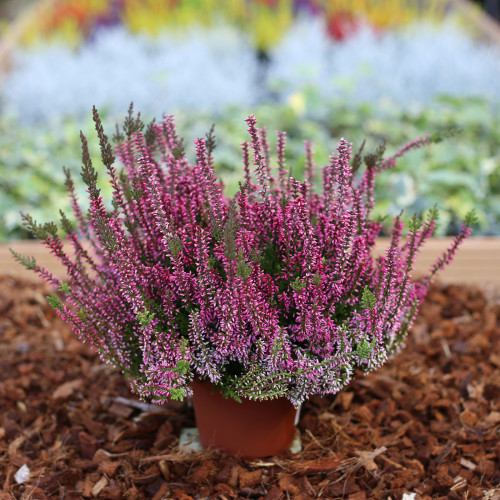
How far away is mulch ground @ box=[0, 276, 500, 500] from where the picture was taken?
186 centimetres

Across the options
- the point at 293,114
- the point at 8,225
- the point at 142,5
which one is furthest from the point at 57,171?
the point at 142,5

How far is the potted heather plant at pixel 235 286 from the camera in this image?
5.05ft

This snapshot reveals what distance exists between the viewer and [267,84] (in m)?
5.70

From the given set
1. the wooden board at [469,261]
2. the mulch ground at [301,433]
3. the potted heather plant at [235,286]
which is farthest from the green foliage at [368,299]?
the wooden board at [469,261]

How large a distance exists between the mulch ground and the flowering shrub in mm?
356

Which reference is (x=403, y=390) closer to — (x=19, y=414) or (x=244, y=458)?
(x=244, y=458)

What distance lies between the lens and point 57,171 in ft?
13.9

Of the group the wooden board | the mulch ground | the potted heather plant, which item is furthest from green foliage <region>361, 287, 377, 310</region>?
the wooden board

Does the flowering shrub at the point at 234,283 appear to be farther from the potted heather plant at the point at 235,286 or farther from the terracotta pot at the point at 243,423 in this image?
the terracotta pot at the point at 243,423

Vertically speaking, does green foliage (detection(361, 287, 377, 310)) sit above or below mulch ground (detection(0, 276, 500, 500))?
above

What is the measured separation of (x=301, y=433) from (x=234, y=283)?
2.65 feet

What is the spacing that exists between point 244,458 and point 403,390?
2.40 feet

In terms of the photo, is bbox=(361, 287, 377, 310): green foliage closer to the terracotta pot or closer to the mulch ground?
the terracotta pot

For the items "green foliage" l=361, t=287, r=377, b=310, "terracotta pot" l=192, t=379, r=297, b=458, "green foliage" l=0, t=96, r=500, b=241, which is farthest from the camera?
"green foliage" l=0, t=96, r=500, b=241
